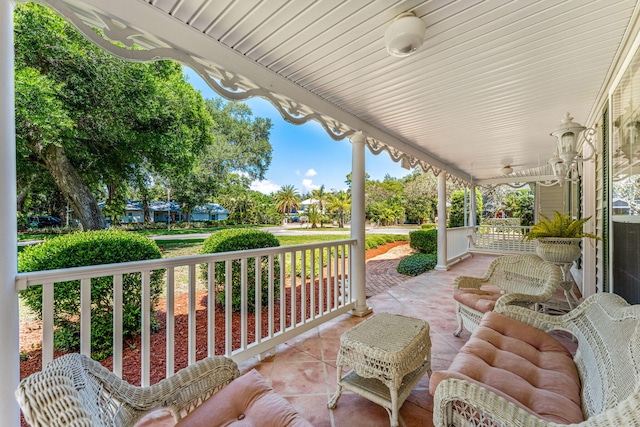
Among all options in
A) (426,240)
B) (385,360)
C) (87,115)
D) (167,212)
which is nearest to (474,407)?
(385,360)

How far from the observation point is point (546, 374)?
4.49 ft

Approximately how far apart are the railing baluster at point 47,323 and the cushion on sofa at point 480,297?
9.91 ft

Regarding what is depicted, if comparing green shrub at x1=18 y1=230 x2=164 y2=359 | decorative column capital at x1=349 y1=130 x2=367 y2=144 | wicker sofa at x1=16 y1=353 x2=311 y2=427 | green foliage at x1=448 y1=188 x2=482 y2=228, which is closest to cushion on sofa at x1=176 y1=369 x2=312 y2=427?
wicker sofa at x1=16 y1=353 x2=311 y2=427

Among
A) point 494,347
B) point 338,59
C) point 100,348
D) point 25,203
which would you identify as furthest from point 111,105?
point 494,347

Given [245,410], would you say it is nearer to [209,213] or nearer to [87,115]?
[87,115]

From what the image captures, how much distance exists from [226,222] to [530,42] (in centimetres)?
922

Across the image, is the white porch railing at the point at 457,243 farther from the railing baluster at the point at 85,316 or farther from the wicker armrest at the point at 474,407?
the railing baluster at the point at 85,316

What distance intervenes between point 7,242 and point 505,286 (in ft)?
12.8

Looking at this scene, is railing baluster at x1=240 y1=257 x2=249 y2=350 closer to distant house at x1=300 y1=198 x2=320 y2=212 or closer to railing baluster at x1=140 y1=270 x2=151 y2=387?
railing baluster at x1=140 y1=270 x2=151 y2=387

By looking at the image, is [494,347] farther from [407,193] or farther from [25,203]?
[407,193]

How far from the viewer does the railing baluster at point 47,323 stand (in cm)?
140

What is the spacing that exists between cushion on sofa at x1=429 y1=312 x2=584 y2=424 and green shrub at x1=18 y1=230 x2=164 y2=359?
293 centimetres

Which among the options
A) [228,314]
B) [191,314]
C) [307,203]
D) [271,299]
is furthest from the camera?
[307,203]

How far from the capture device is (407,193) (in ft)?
59.9
